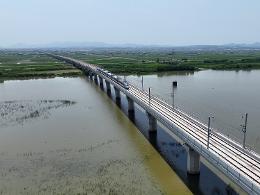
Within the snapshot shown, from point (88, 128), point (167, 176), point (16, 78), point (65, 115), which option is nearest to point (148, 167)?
point (167, 176)

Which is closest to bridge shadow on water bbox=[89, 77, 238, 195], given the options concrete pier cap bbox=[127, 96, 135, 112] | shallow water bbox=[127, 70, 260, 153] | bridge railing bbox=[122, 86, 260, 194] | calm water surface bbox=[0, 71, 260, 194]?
calm water surface bbox=[0, 71, 260, 194]

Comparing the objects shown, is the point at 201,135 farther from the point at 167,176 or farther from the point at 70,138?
the point at 70,138

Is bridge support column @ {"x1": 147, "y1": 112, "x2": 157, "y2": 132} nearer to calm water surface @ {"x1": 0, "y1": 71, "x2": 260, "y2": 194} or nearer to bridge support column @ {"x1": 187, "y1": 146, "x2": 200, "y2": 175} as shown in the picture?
calm water surface @ {"x1": 0, "y1": 71, "x2": 260, "y2": 194}

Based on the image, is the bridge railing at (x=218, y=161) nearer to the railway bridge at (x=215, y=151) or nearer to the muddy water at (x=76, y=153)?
the railway bridge at (x=215, y=151)

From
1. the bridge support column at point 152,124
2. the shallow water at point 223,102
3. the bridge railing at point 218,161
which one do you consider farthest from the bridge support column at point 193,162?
the bridge support column at point 152,124

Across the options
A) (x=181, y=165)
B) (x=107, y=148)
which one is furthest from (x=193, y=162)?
(x=107, y=148)

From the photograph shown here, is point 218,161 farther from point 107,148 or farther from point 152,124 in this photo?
point 152,124
